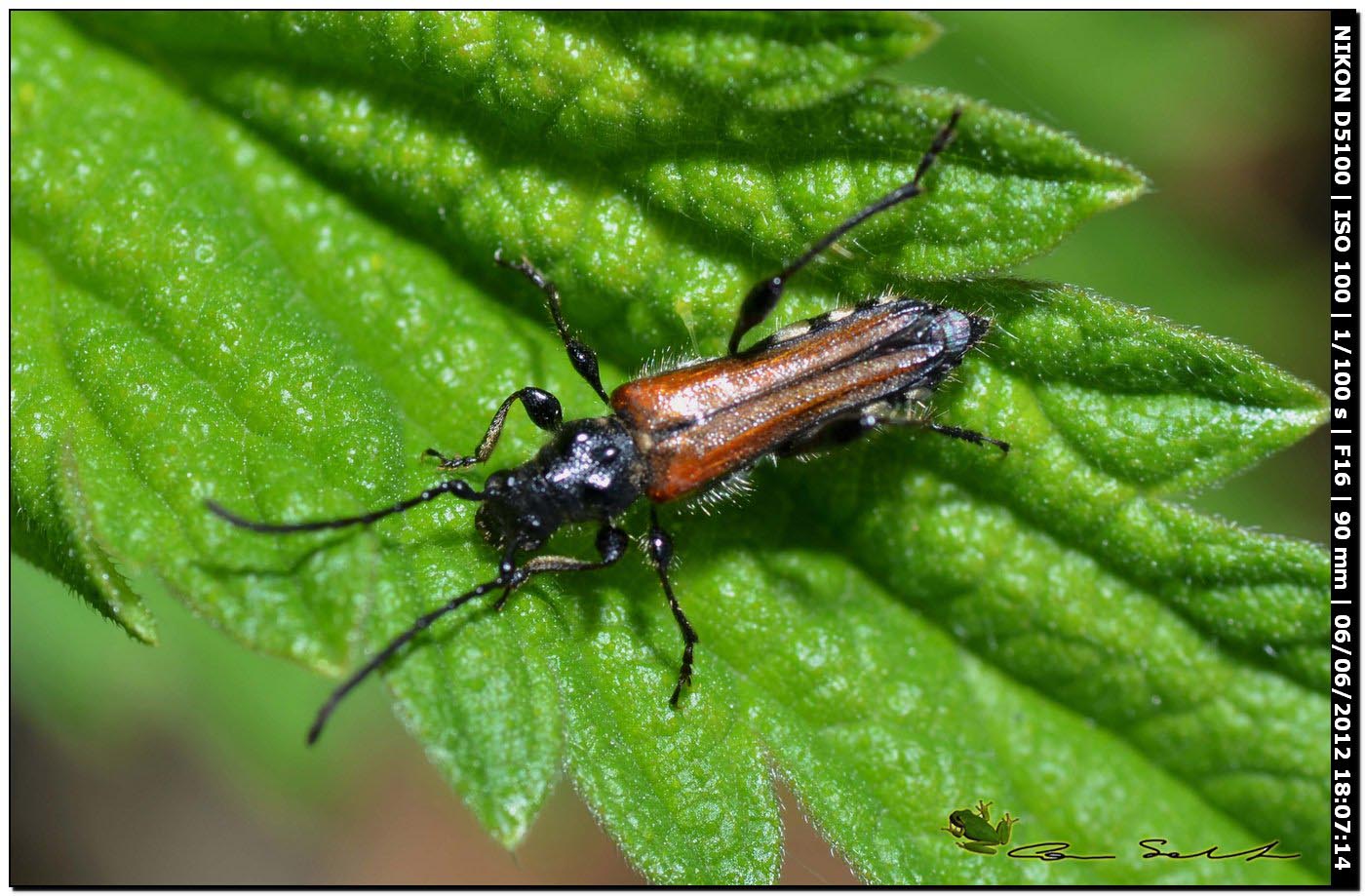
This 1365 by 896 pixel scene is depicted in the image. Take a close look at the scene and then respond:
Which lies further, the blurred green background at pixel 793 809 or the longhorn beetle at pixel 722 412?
the blurred green background at pixel 793 809

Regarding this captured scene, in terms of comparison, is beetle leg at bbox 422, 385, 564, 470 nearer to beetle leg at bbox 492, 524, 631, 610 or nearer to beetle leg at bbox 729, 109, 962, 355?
beetle leg at bbox 492, 524, 631, 610

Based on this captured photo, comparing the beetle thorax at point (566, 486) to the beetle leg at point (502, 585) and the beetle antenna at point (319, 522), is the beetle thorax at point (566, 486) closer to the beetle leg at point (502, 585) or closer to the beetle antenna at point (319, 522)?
the beetle leg at point (502, 585)

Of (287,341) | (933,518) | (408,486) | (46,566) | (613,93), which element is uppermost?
(613,93)

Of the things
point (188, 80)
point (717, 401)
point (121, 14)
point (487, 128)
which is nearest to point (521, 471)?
point (717, 401)

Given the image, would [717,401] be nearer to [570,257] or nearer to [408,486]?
[570,257]

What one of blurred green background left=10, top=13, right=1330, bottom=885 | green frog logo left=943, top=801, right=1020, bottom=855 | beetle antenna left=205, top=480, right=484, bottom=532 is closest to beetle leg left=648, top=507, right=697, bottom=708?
beetle antenna left=205, top=480, right=484, bottom=532

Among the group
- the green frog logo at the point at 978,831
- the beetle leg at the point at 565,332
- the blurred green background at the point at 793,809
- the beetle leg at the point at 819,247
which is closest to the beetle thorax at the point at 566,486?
the beetle leg at the point at 565,332
